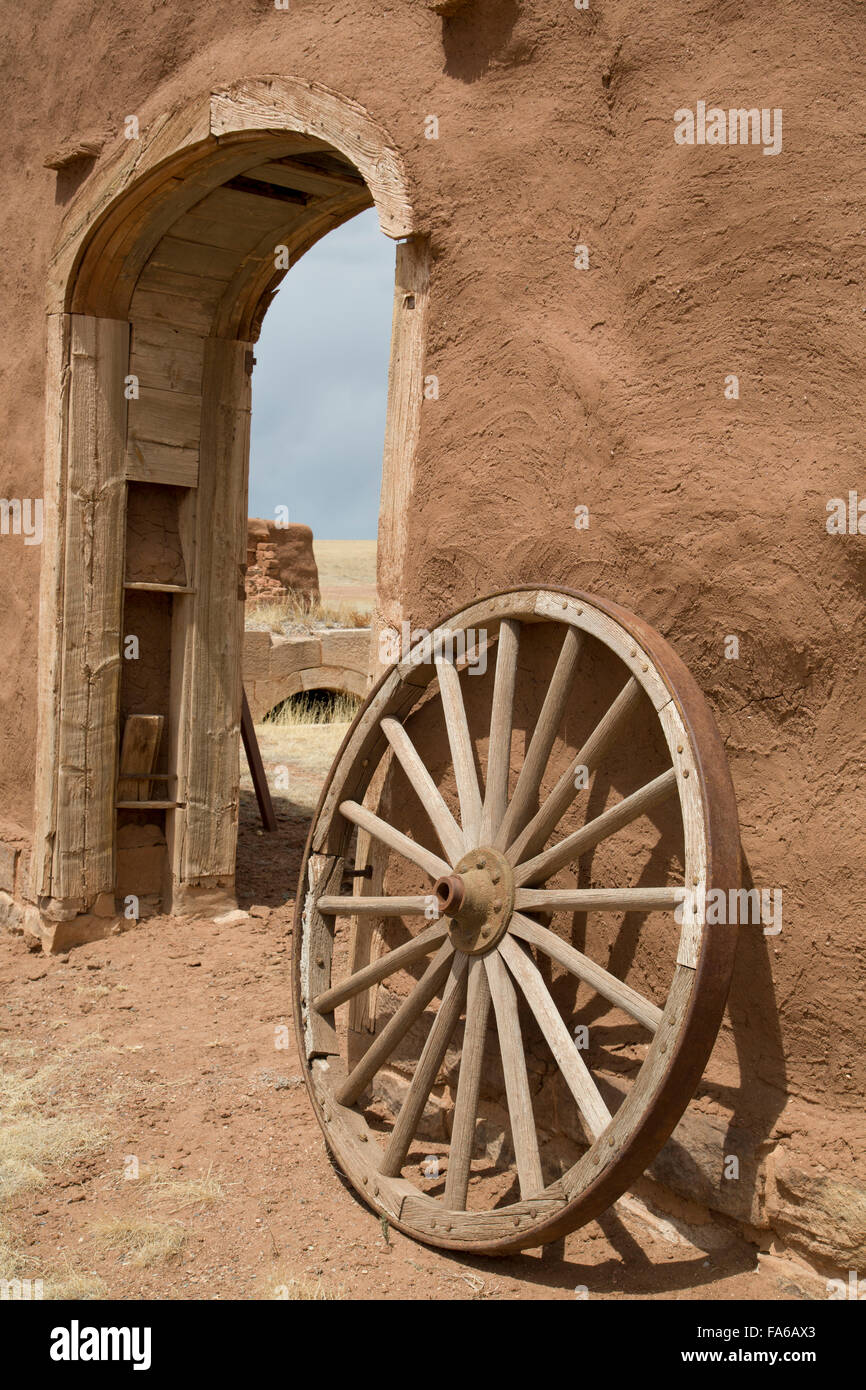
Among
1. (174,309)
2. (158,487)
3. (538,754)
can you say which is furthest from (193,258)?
(538,754)

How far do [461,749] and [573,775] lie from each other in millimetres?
451

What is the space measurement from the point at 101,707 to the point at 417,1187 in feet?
9.77

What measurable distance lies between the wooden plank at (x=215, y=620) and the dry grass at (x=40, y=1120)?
55.8 inches

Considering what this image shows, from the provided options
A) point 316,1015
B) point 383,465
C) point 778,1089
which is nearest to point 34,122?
point 383,465

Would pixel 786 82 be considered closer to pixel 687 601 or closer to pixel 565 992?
pixel 687 601

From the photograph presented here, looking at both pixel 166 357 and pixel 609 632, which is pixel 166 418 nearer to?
pixel 166 357

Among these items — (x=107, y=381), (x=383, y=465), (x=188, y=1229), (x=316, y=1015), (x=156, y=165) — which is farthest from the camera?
(x=107, y=381)

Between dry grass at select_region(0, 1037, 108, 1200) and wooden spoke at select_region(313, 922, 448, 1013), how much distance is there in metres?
0.89

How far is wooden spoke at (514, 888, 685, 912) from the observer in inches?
104

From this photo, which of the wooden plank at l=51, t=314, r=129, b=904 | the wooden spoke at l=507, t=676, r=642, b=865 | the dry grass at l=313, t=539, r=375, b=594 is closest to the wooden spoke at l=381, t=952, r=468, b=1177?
the wooden spoke at l=507, t=676, r=642, b=865

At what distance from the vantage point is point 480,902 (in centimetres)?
305

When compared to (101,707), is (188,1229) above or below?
below

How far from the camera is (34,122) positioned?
5.75 meters

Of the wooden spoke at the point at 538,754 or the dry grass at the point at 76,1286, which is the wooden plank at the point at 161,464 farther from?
the dry grass at the point at 76,1286
